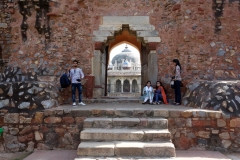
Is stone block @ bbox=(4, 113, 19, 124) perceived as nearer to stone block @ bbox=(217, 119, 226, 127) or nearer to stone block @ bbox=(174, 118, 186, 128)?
stone block @ bbox=(174, 118, 186, 128)

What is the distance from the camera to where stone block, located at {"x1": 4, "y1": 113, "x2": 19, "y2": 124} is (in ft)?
13.8

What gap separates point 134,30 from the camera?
7168 mm

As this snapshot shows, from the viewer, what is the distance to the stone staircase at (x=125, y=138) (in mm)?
3258

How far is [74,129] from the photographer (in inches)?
166

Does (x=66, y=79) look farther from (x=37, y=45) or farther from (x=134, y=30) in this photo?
(x=134, y=30)

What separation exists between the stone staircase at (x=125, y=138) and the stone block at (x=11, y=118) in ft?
4.45

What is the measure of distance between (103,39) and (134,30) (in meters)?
1.04

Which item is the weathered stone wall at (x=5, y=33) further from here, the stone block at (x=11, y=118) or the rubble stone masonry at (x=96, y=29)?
the stone block at (x=11, y=118)

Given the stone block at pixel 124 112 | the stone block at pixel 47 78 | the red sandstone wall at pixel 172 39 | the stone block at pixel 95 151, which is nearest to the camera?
the stone block at pixel 95 151

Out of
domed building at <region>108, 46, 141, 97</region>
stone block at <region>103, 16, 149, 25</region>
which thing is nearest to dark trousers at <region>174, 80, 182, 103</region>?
stone block at <region>103, 16, 149, 25</region>

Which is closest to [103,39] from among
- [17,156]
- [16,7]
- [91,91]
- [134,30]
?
[134,30]

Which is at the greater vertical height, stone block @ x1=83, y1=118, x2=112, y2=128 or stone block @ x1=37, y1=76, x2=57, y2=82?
stone block @ x1=37, y1=76, x2=57, y2=82

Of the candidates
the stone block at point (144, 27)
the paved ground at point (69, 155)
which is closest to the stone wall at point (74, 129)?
the paved ground at point (69, 155)

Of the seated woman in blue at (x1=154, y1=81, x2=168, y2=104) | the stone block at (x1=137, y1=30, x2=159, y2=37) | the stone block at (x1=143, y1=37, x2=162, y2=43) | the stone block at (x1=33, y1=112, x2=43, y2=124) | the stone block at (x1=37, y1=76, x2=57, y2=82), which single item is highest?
the stone block at (x1=137, y1=30, x2=159, y2=37)
